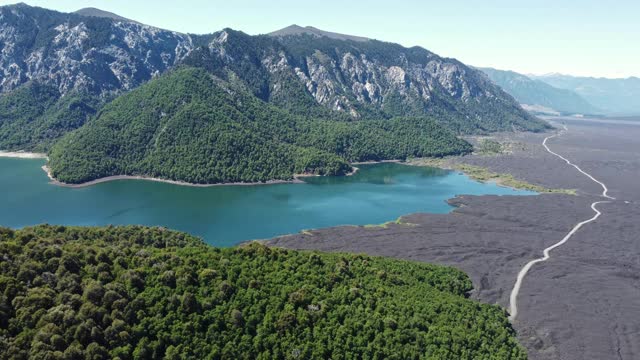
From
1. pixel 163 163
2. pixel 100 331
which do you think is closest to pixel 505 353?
pixel 100 331

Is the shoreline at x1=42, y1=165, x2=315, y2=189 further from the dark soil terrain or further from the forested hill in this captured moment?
the forested hill

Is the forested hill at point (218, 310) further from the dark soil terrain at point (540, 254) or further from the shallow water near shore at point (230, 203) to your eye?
the shallow water near shore at point (230, 203)

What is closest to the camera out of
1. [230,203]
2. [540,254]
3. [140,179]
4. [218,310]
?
[218,310]

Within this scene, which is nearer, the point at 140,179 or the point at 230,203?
the point at 230,203

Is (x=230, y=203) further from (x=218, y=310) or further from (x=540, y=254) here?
(x=218, y=310)

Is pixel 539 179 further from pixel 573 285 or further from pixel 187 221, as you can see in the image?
pixel 187 221

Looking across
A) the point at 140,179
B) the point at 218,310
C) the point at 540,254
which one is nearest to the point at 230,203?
the point at 140,179
